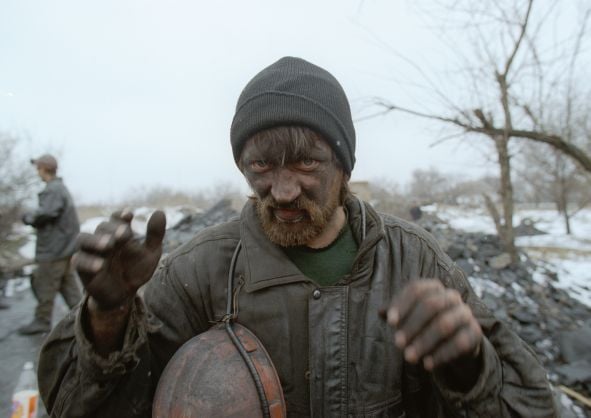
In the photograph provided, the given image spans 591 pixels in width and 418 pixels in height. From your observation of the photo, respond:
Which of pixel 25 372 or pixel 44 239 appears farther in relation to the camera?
pixel 44 239

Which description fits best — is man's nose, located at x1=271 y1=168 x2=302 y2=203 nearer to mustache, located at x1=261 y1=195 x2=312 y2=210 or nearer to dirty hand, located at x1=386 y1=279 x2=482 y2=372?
mustache, located at x1=261 y1=195 x2=312 y2=210

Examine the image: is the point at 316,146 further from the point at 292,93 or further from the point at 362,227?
the point at 362,227

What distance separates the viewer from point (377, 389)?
1.43 meters

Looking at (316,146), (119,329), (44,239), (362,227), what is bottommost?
(44,239)

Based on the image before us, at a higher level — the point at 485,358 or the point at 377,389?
the point at 485,358

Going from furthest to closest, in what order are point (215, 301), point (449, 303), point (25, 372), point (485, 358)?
point (25, 372) → point (215, 301) → point (485, 358) → point (449, 303)

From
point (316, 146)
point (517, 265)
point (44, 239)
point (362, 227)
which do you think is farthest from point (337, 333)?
point (517, 265)

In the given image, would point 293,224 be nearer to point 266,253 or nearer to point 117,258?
point 266,253

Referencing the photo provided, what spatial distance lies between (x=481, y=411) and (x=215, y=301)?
1011mm

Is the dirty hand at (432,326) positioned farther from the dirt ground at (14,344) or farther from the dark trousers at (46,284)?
the dark trousers at (46,284)

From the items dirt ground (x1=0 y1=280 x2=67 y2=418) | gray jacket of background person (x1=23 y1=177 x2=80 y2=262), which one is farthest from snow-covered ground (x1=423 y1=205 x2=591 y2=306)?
dirt ground (x1=0 y1=280 x2=67 y2=418)

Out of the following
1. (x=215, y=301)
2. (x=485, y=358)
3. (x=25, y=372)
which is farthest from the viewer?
(x=25, y=372)

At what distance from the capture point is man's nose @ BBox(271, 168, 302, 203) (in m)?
1.53

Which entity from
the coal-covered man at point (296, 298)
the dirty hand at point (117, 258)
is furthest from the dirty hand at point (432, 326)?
the dirty hand at point (117, 258)
